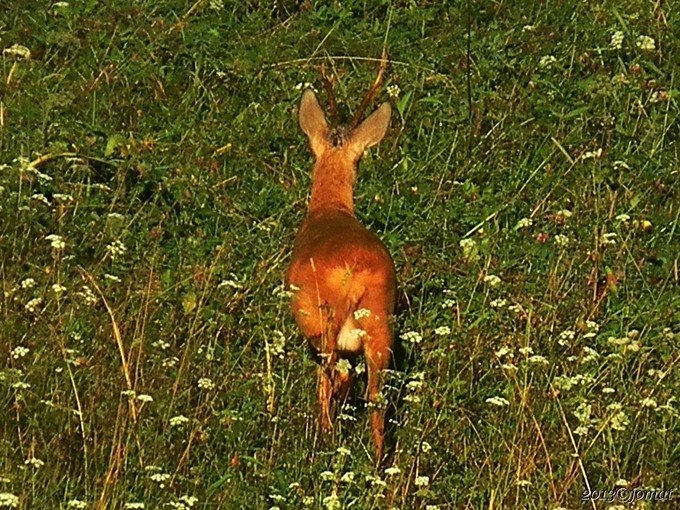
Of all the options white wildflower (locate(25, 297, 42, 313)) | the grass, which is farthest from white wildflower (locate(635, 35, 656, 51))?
white wildflower (locate(25, 297, 42, 313))

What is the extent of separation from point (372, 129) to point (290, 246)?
0.63m

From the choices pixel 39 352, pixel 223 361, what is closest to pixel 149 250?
pixel 223 361

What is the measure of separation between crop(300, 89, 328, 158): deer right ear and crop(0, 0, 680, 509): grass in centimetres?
41

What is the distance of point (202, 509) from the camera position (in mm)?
5496

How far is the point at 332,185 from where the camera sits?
7891 millimetres

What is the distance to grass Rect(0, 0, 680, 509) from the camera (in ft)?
18.7

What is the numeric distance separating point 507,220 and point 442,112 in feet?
3.71

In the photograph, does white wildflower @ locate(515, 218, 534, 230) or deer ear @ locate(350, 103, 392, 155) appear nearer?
white wildflower @ locate(515, 218, 534, 230)

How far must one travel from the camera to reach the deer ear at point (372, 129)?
8070 mm

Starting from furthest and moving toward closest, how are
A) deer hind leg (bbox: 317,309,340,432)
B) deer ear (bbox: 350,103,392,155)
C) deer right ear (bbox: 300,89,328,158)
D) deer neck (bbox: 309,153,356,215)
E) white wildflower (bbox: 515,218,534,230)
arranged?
deer right ear (bbox: 300,89,328,158)
deer ear (bbox: 350,103,392,155)
deer neck (bbox: 309,153,356,215)
white wildflower (bbox: 515,218,534,230)
deer hind leg (bbox: 317,309,340,432)

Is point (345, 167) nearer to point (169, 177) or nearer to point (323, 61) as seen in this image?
point (169, 177)

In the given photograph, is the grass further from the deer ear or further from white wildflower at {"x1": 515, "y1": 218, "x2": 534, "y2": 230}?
the deer ear

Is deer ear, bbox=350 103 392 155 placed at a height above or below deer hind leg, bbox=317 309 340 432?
above

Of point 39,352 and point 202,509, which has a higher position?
point 39,352
